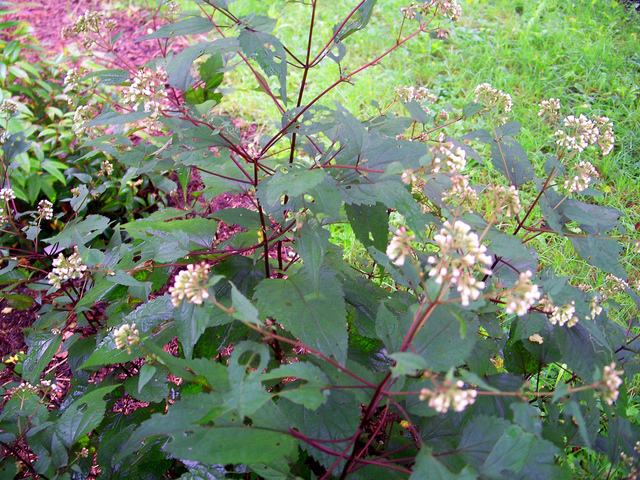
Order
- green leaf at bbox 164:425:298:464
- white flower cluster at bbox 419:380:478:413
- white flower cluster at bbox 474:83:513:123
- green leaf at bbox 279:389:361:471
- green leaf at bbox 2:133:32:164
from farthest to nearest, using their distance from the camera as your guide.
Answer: green leaf at bbox 2:133:32:164 → white flower cluster at bbox 474:83:513:123 → green leaf at bbox 279:389:361:471 → green leaf at bbox 164:425:298:464 → white flower cluster at bbox 419:380:478:413

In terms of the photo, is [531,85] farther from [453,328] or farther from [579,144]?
[453,328]

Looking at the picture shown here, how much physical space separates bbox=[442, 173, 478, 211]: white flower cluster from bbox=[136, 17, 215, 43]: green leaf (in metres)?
0.91

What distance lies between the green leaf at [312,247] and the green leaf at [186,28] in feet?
2.38

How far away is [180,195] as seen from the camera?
4035 millimetres

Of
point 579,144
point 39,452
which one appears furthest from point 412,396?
point 39,452

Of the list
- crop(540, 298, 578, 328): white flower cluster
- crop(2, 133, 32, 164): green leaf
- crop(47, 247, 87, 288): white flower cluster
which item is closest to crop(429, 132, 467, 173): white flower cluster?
crop(540, 298, 578, 328): white flower cluster

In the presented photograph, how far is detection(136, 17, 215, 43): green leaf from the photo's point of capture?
4.54 ft

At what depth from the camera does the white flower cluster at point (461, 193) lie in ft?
3.99

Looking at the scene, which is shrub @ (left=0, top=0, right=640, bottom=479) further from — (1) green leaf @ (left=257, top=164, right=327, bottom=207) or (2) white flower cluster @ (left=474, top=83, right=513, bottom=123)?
(2) white flower cluster @ (left=474, top=83, right=513, bottom=123)

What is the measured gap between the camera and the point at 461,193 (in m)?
1.35

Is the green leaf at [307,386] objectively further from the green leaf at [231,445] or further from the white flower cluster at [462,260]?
the white flower cluster at [462,260]

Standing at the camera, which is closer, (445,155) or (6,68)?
(445,155)

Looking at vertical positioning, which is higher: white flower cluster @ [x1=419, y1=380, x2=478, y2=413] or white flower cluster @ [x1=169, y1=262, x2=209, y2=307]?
white flower cluster @ [x1=169, y1=262, x2=209, y2=307]

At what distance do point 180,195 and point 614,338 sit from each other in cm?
350
